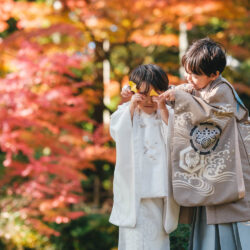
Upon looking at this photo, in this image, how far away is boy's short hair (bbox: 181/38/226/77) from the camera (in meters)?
2.01

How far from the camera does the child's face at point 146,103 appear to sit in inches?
85.2

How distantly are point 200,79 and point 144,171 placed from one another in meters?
0.62

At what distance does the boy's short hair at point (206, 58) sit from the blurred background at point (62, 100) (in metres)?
1.36

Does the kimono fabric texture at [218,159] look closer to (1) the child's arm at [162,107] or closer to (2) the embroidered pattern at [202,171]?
(2) the embroidered pattern at [202,171]

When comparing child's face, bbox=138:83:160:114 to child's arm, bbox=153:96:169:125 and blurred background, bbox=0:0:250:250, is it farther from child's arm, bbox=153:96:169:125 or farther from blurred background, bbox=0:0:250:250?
blurred background, bbox=0:0:250:250

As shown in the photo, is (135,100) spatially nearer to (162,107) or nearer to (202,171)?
(162,107)

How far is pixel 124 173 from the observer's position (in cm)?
213

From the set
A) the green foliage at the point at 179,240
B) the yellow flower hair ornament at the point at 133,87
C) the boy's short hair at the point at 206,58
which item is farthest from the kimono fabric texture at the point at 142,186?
the green foliage at the point at 179,240

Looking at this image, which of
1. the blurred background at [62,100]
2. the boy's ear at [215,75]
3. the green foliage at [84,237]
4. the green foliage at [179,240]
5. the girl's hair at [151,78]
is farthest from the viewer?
the green foliage at [84,237]

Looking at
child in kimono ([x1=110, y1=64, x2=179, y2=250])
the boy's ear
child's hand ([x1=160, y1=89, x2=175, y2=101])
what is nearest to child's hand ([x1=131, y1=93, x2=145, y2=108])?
child in kimono ([x1=110, y1=64, x2=179, y2=250])

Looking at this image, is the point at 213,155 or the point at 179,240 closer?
the point at 213,155

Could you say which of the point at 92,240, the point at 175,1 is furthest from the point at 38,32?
the point at 92,240

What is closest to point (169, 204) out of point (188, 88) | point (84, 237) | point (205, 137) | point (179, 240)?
point (205, 137)

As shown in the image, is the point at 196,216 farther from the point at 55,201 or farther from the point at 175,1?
the point at 175,1
